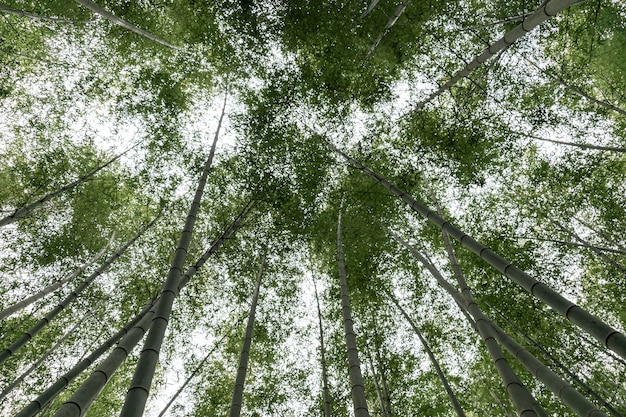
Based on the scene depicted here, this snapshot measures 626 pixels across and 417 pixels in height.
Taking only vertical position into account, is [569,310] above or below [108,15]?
below

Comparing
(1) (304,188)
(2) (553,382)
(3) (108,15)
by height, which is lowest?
(2) (553,382)

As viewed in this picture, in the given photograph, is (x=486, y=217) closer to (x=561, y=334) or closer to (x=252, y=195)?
(x=561, y=334)

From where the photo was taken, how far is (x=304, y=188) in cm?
709

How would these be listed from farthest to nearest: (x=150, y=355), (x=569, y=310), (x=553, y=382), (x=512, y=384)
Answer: (x=512, y=384), (x=553, y=382), (x=569, y=310), (x=150, y=355)

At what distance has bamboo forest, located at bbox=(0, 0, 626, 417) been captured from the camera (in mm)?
6711

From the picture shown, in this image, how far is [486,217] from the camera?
7.79 metres

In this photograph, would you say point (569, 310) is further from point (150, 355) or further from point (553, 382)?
point (150, 355)

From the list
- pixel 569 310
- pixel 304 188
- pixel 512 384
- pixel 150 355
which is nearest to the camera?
pixel 150 355

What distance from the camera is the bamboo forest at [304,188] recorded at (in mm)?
6711

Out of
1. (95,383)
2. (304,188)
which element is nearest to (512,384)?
(95,383)

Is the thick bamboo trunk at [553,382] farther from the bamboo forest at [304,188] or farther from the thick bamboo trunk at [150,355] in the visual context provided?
the bamboo forest at [304,188]

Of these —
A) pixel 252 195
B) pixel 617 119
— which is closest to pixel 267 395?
pixel 252 195

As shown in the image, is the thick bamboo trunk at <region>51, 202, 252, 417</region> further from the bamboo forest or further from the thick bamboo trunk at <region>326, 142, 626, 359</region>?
the bamboo forest

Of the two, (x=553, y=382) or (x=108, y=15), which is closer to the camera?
(x=553, y=382)
